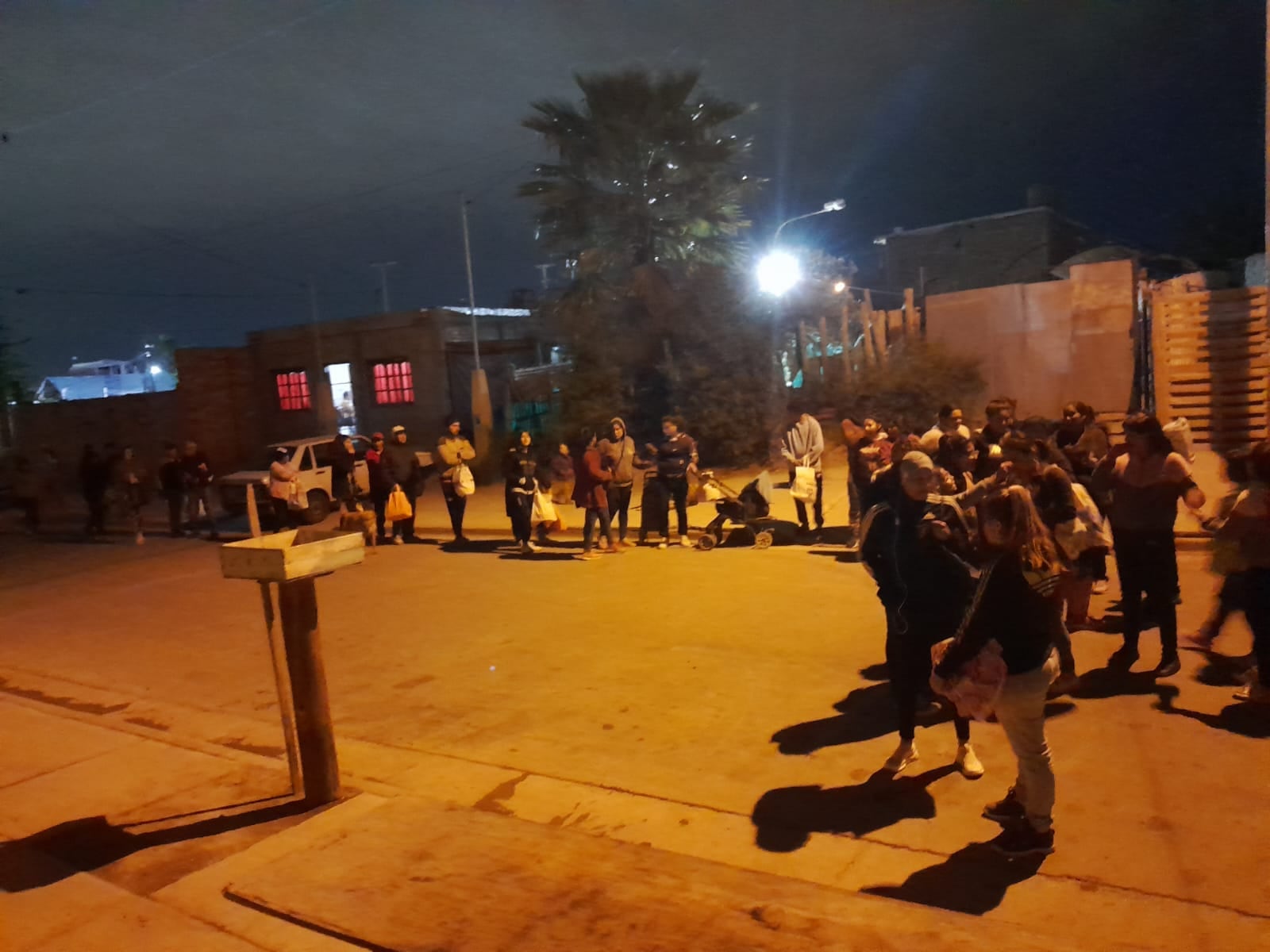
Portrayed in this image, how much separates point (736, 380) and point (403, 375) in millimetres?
12368

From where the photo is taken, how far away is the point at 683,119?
21.2m

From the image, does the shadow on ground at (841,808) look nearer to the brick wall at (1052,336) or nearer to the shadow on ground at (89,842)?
the shadow on ground at (89,842)

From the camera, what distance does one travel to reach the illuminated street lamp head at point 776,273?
21953 millimetres

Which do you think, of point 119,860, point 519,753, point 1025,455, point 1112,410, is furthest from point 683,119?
point 119,860

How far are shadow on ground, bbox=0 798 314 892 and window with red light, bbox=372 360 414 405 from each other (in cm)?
2386

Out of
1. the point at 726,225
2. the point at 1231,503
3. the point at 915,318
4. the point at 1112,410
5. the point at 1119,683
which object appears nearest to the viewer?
the point at 1231,503

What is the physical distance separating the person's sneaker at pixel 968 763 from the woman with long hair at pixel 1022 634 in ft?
2.51

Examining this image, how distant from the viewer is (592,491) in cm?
1152

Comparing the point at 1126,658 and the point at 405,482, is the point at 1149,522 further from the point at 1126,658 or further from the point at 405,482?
the point at 405,482

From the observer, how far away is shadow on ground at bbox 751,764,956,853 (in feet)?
14.7

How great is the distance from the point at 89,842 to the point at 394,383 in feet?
80.8

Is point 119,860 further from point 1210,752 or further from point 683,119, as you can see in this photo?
point 683,119

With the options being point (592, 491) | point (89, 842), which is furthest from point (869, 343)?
point (89, 842)

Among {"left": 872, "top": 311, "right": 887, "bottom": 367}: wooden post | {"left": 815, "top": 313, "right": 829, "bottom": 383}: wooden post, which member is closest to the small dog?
{"left": 815, "top": 313, "right": 829, "bottom": 383}: wooden post
